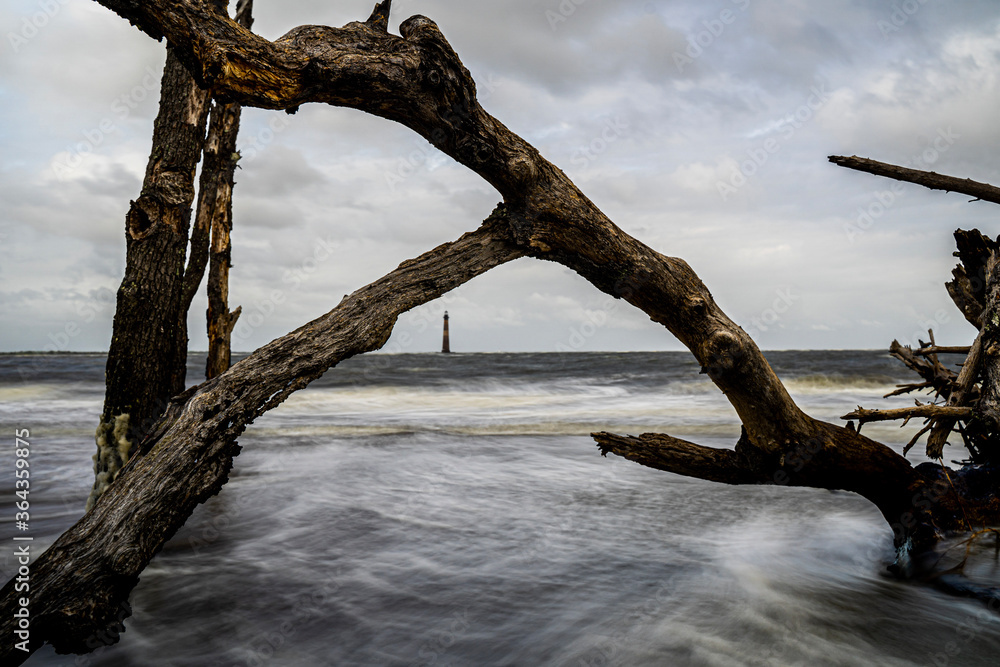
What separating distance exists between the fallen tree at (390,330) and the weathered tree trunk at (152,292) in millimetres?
2174

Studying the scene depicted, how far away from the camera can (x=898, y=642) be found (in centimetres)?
311

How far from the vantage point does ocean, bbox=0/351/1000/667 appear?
3.07 metres

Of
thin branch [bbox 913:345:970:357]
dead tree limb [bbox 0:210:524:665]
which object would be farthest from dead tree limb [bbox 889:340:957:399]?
dead tree limb [bbox 0:210:524:665]

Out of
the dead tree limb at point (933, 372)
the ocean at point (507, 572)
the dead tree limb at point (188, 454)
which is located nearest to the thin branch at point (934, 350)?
the dead tree limb at point (933, 372)

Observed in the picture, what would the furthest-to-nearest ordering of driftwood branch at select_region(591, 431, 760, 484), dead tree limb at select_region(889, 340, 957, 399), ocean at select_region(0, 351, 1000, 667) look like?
dead tree limb at select_region(889, 340, 957, 399), driftwood branch at select_region(591, 431, 760, 484), ocean at select_region(0, 351, 1000, 667)

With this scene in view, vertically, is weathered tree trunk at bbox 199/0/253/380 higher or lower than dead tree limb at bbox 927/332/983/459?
higher

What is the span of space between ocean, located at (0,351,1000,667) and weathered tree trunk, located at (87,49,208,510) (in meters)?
1.00

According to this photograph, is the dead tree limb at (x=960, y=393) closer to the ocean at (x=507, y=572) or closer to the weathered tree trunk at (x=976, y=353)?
the weathered tree trunk at (x=976, y=353)

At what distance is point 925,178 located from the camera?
148 inches

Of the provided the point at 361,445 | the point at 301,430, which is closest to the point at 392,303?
the point at 361,445

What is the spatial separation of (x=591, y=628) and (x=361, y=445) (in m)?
7.17

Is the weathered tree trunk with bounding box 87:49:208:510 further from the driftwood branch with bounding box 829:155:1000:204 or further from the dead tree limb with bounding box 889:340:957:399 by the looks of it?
the dead tree limb with bounding box 889:340:957:399

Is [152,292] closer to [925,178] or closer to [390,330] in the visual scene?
[390,330]

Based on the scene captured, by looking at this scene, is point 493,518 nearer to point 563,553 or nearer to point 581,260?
point 563,553
